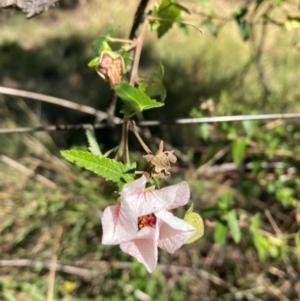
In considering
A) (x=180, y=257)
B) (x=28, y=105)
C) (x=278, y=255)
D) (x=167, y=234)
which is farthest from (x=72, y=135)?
(x=167, y=234)

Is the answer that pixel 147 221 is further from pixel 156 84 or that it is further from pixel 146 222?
pixel 156 84

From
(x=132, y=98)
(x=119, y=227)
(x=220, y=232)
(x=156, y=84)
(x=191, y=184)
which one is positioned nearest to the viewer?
(x=119, y=227)

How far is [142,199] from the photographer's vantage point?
1.82 feet

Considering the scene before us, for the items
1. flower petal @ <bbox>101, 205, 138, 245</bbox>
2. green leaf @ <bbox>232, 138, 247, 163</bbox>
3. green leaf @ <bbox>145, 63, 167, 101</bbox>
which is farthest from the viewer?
green leaf @ <bbox>232, 138, 247, 163</bbox>

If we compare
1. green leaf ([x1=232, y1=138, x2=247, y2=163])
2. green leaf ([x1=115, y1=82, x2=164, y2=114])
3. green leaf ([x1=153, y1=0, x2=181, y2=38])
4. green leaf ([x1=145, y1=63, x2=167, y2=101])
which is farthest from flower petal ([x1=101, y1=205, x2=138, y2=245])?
green leaf ([x1=232, y1=138, x2=247, y2=163])

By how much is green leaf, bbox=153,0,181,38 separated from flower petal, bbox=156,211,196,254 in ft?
1.27

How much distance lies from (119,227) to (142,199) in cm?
4

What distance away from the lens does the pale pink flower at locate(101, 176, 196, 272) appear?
548 mm

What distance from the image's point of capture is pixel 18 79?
2188 mm

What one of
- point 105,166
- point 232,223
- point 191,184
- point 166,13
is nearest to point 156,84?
point 166,13

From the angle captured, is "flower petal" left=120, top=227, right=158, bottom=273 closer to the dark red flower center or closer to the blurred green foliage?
the dark red flower center

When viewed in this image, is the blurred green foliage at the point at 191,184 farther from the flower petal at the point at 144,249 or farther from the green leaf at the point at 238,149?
the flower petal at the point at 144,249

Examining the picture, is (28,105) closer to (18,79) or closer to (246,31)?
(18,79)

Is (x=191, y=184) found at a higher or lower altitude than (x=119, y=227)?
lower
